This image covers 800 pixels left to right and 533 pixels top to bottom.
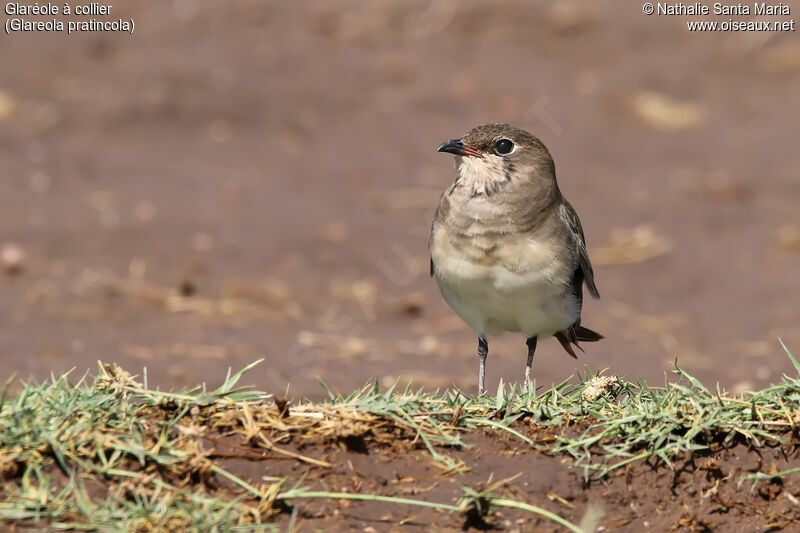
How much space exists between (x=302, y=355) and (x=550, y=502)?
431 cm

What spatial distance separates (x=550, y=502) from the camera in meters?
3.84

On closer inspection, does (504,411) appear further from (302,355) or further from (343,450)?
(302,355)

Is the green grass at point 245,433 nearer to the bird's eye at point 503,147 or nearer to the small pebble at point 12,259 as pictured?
the bird's eye at point 503,147

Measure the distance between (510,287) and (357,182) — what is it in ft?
19.0

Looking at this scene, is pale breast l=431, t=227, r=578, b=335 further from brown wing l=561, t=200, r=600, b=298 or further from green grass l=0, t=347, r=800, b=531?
green grass l=0, t=347, r=800, b=531

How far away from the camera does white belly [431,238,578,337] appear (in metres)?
5.40

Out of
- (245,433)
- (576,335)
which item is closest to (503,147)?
(576,335)

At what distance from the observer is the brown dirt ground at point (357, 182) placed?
831 cm

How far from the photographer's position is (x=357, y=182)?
11039 mm

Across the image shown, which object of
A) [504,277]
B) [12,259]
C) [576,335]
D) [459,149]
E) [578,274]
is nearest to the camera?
[504,277]

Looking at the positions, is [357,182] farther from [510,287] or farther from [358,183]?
[510,287]

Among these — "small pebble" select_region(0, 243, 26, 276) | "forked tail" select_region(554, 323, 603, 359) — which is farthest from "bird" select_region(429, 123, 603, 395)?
"small pebble" select_region(0, 243, 26, 276)

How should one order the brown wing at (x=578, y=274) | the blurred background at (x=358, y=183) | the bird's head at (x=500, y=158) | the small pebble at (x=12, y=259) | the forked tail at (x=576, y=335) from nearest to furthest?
the bird's head at (x=500, y=158) < the brown wing at (x=578, y=274) < the forked tail at (x=576, y=335) < the blurred background at (x=358, y=183) < the small pebble at (x=12, y=259)

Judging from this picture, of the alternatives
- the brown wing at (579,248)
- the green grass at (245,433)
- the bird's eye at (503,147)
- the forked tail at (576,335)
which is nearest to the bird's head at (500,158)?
the bird's eye at (503,147)
